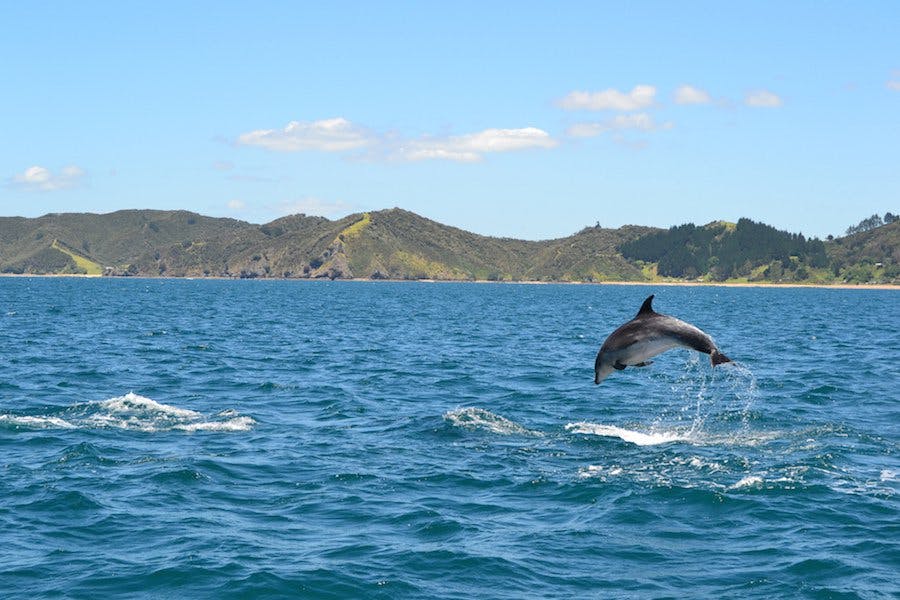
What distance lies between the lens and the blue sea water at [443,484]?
690 inches

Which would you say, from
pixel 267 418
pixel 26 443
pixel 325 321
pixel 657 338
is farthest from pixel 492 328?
pixel 657 338

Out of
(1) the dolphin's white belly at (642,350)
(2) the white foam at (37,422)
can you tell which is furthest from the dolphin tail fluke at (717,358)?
(2) the white foam at (37,422)

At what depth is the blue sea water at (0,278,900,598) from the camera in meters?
17.5

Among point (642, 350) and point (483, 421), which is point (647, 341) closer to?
point (642, 350)

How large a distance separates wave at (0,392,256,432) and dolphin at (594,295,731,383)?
607 inches

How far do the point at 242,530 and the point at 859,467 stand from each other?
1693 cm

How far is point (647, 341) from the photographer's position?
20.9 m

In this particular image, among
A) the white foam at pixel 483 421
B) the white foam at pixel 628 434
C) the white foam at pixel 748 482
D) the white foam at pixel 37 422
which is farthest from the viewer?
the white foam at pixel 483 421

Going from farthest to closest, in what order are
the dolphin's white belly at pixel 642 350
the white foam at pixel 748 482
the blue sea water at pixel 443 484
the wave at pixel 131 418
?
the wave at pixel 131 418
the white foam at pixel 748 482
the dolphin's white belly at pixel 642 350
the blue sea water at pixel 443 484

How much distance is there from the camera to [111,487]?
77.2 ft

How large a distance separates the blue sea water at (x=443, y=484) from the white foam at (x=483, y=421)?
0.60 ft

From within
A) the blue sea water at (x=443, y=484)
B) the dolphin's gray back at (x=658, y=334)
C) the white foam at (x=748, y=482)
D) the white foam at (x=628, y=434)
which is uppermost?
the dolphin's gray back at (x=658, y=334)

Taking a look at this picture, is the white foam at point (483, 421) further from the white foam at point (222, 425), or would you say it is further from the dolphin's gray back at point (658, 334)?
the dolphin's gray back at point (658, 334)

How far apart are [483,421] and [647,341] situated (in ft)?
45.8
